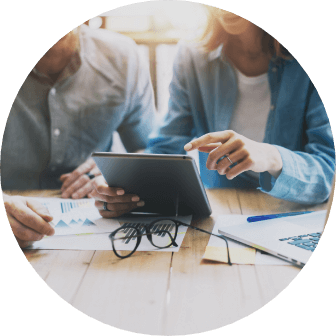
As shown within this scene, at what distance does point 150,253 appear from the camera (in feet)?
2.96

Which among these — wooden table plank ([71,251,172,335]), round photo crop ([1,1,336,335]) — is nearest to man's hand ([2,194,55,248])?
round photo crop ([1,1,336,335])

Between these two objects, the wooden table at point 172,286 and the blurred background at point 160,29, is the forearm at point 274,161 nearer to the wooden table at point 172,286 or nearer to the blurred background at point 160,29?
the wooden table at point 172,286

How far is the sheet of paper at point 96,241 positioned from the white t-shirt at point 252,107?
24 centimetres

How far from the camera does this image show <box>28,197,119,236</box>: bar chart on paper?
0.95m

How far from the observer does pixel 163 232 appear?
921mm

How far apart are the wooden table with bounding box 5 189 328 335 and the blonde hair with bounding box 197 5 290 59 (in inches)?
14.0

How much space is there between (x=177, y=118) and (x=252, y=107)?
0.18 meters

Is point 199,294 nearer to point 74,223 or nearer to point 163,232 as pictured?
point 163,232

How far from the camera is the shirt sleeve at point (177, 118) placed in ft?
3.00

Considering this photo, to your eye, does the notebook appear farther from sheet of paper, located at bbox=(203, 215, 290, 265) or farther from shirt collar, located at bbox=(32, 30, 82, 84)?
shirt collar, located at bbox=(32, 30, 82, 84)

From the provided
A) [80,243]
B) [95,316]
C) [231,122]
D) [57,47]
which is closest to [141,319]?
[95,316]

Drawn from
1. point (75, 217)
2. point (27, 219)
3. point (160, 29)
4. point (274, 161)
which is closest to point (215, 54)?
point (160, 29)

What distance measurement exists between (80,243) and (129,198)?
0.17m

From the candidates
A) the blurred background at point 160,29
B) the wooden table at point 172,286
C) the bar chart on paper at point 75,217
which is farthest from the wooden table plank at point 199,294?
the blurred background at point 160,29
